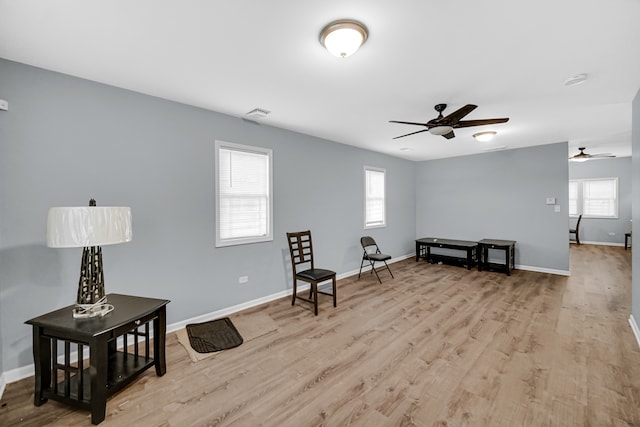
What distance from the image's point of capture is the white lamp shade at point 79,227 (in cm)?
178

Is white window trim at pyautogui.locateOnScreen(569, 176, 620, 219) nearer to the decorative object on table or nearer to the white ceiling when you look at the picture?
the white ceiling

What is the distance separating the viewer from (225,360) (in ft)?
8.29

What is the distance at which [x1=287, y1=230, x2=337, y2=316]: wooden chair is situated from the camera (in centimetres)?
353

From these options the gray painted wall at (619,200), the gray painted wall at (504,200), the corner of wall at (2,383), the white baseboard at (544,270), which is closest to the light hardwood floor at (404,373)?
the corner of wall at (2,383)

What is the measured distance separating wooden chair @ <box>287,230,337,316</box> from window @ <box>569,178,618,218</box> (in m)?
9.58

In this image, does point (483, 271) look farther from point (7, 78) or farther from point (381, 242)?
point (7, 78)

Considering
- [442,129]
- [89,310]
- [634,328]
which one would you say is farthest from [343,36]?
[634,328]

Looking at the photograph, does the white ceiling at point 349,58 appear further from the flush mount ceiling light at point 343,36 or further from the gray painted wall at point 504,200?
the gray painted wall at point 504,200

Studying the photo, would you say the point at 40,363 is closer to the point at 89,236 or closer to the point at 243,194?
the point at 89,236

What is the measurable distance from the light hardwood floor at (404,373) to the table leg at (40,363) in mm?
104

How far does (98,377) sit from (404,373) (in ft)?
7.39

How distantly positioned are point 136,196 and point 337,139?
10.7 feet

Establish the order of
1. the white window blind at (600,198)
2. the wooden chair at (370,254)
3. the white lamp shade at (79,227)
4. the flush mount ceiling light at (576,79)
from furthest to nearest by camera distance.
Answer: the white window blind at (600,198), the wooden chair at (370,254), the flush mount ceiling light at (576,79), the white lamp shade at (79,227)

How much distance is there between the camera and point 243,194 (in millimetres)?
3721
